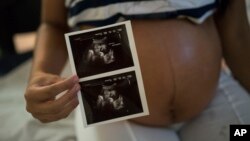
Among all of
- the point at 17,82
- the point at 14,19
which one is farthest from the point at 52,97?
the point at 14,19

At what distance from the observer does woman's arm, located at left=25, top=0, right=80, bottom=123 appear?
69 cm

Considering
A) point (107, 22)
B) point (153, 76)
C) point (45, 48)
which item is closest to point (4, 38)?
point (45, 48)

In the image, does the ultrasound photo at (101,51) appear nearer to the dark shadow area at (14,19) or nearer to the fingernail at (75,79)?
the fingernail at (75,79)

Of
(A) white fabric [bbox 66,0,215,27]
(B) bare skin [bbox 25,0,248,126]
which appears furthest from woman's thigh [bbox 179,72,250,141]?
(A) white fabric [bbox 66,0,215,27]

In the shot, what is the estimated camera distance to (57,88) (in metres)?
0.67

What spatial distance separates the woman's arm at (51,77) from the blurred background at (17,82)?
212 millimetres

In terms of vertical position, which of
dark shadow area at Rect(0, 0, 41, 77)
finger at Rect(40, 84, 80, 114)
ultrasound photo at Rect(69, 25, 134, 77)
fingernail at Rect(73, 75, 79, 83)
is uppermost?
dark shadow area at Rect(0, 0, 41, 77)

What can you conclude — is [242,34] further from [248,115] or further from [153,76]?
[153,76]

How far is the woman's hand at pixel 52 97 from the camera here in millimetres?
683

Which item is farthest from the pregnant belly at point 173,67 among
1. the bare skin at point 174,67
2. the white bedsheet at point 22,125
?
the white bedsheet at point 22,125

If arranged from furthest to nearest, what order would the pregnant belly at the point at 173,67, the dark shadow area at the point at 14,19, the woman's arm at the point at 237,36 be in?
the dark shadow area at the point at 14,19, the woman's arm at the point at 237,36, the pregnant belly at the point at 173,67

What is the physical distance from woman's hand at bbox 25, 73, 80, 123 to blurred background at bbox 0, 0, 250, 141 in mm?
327

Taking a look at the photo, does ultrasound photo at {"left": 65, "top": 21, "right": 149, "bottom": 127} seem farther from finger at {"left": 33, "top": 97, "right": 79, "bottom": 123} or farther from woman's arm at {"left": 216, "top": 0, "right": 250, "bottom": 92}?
woman's arm at {"left": 216, "top": 0, "right": 250, "bottom": 92}

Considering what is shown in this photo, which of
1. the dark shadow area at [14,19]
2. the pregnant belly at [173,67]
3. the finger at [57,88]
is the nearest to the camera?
the finger at [57,88]
